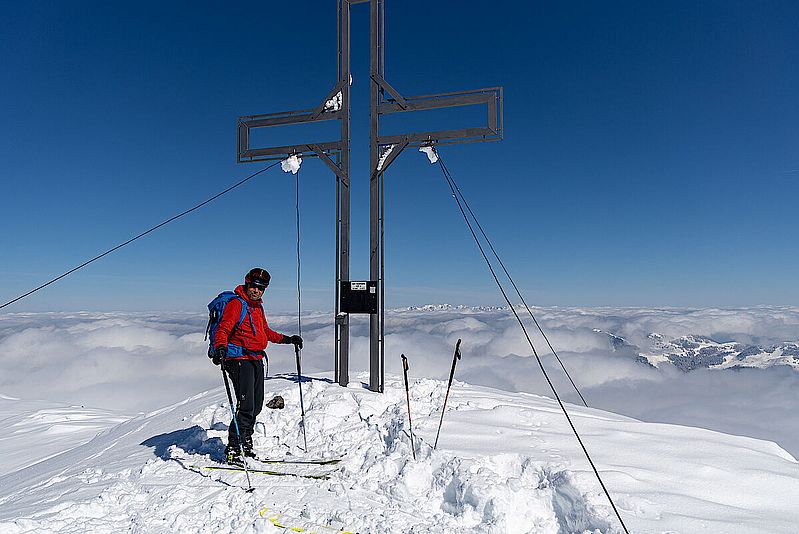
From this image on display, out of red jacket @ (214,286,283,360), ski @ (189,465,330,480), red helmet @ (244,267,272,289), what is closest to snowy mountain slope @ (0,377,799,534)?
ski @ (189,465,330,480)

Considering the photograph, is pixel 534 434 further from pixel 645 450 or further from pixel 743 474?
pixel 743 474

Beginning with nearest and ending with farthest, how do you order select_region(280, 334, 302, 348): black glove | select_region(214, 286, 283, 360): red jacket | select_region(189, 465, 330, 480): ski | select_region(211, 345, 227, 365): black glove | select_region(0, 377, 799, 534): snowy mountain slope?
select_region(0, 377, 799, 534): snowy mountain slope < select_region(189, 465, 330, 480): ski < select_region(211, 345, 227, 365): black glove < select_region(214, 286, 283, 360): red jacket < select_region(280, 334, 302, 348): black glove

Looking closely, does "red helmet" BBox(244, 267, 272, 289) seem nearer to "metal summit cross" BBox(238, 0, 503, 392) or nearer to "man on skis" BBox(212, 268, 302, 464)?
"man on skis" BBox(212, 268, 302, 464)

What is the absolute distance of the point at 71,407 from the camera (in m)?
20.3

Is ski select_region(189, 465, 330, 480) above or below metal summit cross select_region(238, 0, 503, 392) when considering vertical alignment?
below

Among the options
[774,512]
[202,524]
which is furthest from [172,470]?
[774,512]

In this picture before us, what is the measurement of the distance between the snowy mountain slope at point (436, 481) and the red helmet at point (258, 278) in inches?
85.9

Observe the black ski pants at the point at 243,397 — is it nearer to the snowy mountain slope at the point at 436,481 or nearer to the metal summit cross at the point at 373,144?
the snowy mountain slope at the point at 436,481

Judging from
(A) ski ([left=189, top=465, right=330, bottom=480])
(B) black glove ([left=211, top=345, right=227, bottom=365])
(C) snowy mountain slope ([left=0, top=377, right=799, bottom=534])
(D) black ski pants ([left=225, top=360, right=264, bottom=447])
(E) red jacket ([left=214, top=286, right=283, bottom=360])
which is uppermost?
(E) red jacket ([left=214, top=286, right=283, bottom=360])

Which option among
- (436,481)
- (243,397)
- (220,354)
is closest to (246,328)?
(220,354)

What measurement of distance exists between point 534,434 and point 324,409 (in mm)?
3021

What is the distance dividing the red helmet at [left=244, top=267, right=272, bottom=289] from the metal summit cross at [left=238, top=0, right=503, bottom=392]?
87.9 inches

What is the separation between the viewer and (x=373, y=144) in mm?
7926

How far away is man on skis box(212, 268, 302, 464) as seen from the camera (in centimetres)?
545
